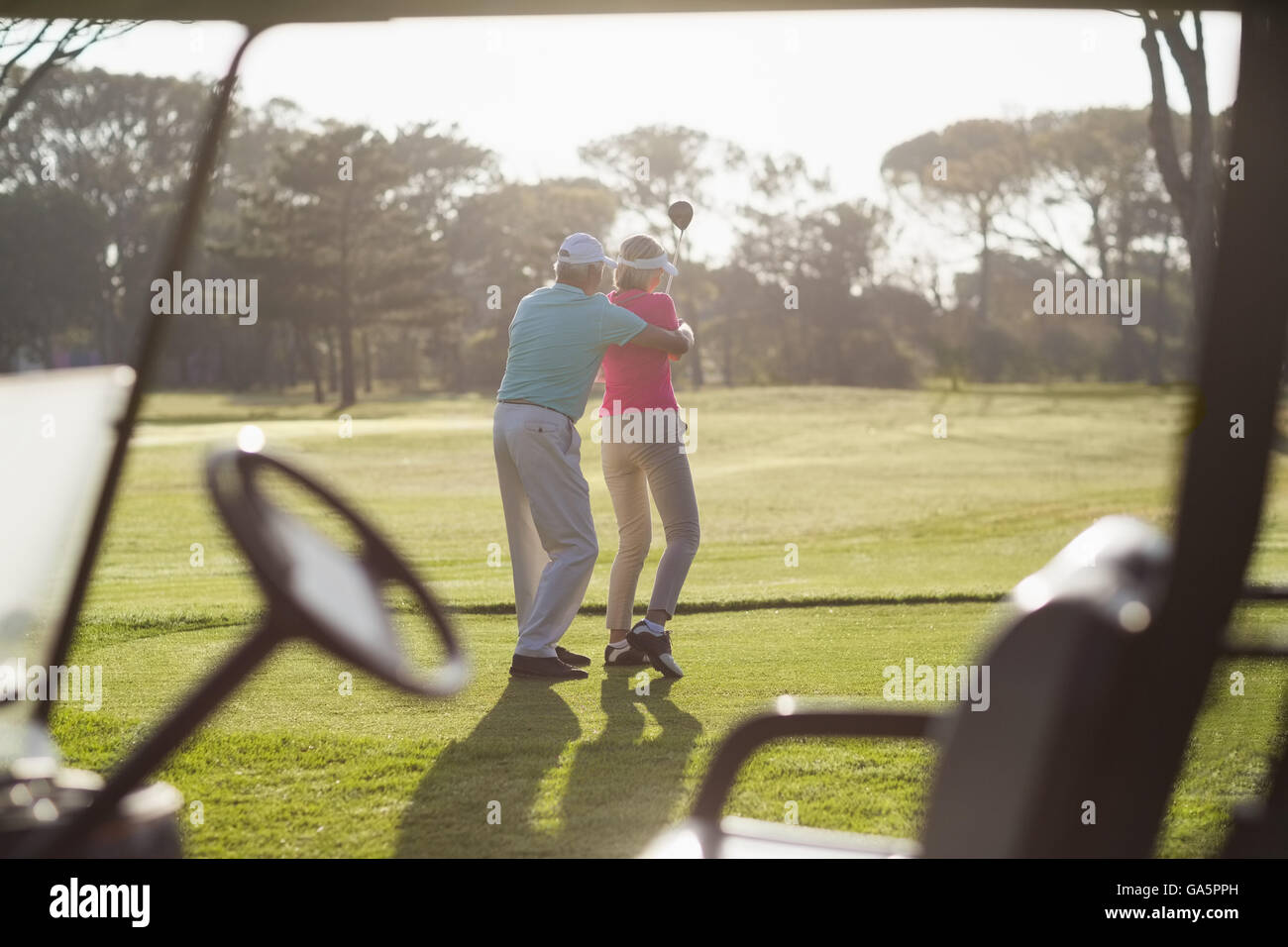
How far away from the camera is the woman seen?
5.95 meters

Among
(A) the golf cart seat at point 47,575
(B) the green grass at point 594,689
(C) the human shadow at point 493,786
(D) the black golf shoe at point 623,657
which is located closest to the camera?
(A) the golf cart seat at point 47,575

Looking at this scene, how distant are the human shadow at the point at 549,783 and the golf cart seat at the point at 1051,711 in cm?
214

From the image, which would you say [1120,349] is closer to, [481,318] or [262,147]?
[481,318]

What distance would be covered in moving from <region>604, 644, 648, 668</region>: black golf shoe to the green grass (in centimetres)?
9

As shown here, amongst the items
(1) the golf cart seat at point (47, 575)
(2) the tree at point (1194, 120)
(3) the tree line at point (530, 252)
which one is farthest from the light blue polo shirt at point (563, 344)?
(3) the tree line at point (530, 252)

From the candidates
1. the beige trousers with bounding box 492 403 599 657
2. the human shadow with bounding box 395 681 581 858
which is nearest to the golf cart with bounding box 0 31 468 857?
the human shadow with bounding box 395 681 581 858

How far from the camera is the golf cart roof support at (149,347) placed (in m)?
2.34

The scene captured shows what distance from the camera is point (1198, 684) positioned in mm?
1395

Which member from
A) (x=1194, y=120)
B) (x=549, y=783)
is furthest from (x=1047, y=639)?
(x=1194, y=120)

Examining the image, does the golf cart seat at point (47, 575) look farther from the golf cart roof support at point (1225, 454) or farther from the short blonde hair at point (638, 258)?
the short blonde hair at point (638, 258)

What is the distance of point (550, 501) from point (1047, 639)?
14.2ft

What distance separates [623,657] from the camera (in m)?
6.23
